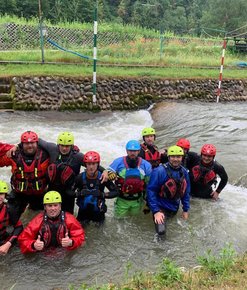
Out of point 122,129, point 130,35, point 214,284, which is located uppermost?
point 130,35

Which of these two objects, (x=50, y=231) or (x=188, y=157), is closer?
(x=50, y=231)

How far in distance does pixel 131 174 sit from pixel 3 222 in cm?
190

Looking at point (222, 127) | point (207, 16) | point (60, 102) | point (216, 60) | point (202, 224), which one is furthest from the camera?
point (207, 16)

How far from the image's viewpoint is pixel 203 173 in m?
6.43

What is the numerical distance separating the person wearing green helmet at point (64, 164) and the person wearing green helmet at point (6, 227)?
763mm

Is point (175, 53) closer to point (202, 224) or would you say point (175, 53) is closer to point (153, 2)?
point (202, 224)

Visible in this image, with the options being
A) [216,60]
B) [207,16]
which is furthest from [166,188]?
[207,16]

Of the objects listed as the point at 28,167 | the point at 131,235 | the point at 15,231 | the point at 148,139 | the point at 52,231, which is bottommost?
the point at 131,235

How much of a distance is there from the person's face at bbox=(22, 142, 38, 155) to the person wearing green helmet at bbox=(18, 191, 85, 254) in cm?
79

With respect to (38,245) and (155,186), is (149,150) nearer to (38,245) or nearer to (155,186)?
(155,186)

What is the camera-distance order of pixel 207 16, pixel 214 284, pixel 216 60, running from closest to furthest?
pixel 214 284
pixel 216 60
pixel 207 16

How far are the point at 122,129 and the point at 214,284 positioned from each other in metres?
7.97

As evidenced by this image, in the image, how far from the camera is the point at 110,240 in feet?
18.4

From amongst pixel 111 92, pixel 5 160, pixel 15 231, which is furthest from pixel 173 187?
pixel 111 92
